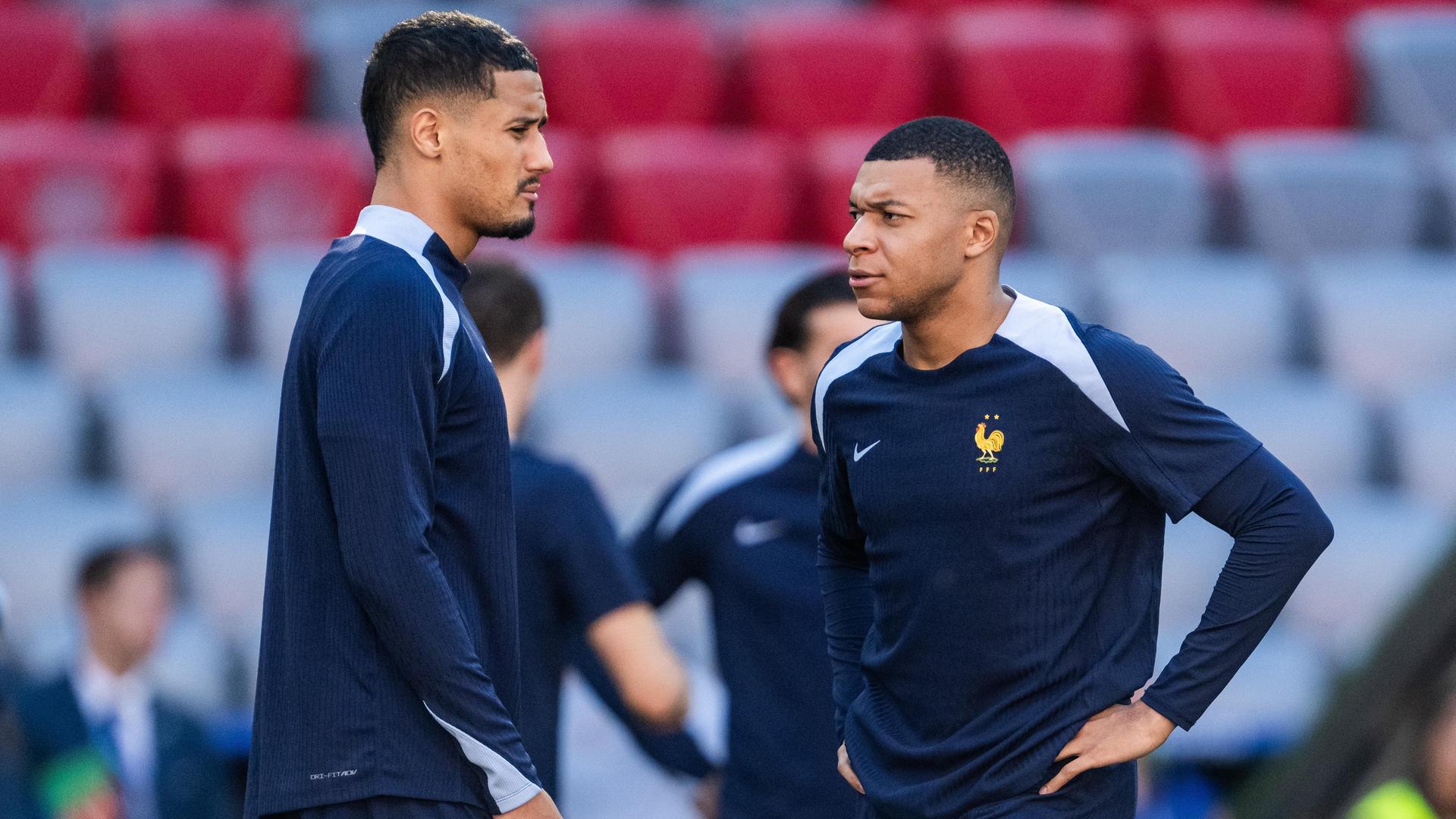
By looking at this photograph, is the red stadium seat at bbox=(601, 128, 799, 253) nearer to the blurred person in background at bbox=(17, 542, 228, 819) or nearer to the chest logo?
the blurred person in background at bbox=(17, 542, 228, 819)

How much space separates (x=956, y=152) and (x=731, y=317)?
142 inches

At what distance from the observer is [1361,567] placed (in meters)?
5.67

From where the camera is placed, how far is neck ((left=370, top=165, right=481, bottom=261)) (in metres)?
2.32

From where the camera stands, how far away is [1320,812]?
172 inches

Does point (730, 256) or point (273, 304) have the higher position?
point (730, 256)

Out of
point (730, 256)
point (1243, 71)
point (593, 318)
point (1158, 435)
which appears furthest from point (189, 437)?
point (1243, 71)

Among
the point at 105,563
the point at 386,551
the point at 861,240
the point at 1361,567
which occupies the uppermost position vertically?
the point at 861,240

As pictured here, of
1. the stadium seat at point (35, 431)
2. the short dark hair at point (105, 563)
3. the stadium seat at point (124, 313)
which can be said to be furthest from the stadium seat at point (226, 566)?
Answer: the stadium seat at point (124, 313)

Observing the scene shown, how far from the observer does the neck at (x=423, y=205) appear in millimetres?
2320

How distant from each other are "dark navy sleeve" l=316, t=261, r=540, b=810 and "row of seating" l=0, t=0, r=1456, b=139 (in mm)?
4919

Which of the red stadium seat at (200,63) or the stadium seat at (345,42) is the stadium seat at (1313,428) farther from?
the red stadium seat at (200,63)

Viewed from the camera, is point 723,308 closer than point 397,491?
No

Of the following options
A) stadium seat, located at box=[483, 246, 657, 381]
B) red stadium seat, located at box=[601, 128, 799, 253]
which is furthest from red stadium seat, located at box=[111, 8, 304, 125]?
stadium seat, located at box=[483, 246, 657, 381]

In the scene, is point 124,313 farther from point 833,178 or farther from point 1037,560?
point 1037,560
